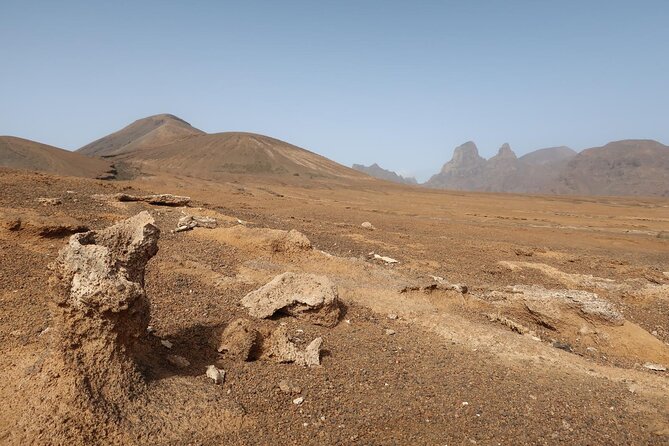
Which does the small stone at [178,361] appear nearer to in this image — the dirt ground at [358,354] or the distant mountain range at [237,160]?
the dirt ground at [358,354]

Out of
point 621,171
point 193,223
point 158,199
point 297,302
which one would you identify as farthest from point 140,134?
point 621,171

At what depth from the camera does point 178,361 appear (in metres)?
5.44

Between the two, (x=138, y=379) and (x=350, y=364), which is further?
(x=350, y=364)

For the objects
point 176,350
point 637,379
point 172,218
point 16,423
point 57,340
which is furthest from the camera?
point 172,218

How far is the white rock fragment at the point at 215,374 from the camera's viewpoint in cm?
512

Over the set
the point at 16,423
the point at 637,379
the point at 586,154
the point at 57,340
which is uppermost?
the point at 586,154

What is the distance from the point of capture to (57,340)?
4.56 meters

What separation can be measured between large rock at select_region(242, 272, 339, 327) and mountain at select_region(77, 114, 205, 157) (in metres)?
113

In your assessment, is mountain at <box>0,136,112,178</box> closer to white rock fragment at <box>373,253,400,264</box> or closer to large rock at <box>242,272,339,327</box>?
white rock fragment at <box>373,253,400,264</box>

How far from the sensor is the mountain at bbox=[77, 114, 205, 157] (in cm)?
12031

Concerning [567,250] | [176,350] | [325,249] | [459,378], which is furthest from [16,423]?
[567,250]

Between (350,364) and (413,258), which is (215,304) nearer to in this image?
(350,364)

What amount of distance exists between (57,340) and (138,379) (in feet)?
3.00

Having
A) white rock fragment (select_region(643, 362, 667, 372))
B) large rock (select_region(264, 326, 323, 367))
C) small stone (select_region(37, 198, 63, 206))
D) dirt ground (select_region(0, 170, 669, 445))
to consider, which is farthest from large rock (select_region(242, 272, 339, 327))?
small stone (select_region(37, 198, 63, 206))
